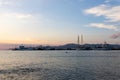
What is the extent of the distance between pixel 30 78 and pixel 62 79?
598 centimetres

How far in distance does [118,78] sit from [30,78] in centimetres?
1583

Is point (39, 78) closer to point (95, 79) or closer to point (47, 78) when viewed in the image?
point (47, 78)

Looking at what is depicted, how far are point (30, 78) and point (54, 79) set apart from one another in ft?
14.9

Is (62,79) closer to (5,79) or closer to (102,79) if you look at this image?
(102,79)

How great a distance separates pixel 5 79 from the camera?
4231cm

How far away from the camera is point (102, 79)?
1661 inches

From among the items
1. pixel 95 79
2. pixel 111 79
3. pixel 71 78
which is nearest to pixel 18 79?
pixel 71 78

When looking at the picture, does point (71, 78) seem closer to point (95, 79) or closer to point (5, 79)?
point (95, 79)

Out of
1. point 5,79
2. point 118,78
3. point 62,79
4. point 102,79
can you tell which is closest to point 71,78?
point 62,79

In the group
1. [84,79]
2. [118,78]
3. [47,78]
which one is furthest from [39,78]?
[118,78]

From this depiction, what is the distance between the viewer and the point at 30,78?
4397cm

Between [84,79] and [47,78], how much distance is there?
6831mm

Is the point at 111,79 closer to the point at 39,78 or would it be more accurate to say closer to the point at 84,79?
the point at 84,79

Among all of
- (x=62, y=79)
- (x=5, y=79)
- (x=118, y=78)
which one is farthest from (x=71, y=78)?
(x=5, y=79)
